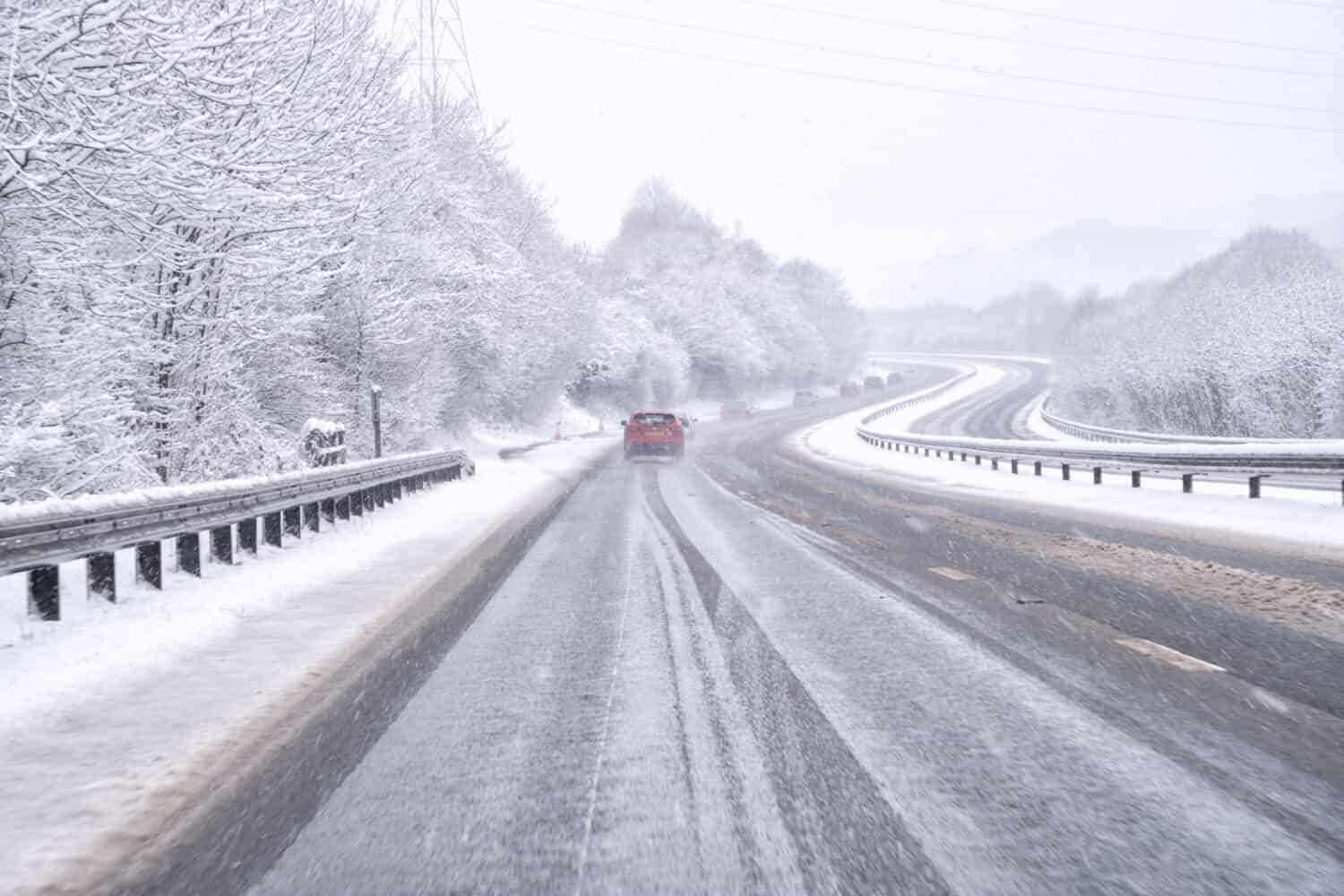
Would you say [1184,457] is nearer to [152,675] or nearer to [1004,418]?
[152,675]

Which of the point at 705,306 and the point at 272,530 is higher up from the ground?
the point at 705,306

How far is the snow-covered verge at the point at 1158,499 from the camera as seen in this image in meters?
10.4

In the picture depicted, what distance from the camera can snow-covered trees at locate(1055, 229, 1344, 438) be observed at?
3022cm

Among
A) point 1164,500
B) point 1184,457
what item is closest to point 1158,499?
point 1164,500

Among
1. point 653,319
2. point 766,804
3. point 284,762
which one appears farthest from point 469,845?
point 653,319

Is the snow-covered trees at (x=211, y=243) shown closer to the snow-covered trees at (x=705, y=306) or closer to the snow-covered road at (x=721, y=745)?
the snow-covered road at (x=721, y=745)

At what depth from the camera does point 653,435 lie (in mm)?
27750

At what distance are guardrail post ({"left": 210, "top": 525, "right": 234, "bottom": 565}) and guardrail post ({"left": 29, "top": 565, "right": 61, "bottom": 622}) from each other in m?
2.44

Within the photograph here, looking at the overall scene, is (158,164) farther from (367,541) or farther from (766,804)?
(766,804)

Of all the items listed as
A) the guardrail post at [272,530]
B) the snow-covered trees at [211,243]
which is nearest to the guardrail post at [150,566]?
the snow-covered trees at [211,243]

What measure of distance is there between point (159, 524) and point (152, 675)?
98.2 inches

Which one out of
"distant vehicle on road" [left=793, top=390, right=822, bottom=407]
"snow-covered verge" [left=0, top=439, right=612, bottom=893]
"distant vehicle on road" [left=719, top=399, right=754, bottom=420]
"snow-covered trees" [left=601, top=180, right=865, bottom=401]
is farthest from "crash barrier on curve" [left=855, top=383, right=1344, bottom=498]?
"distant vehicle on road" [left=793, top=390, right=822, bottom=407]

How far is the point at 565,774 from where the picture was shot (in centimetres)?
327

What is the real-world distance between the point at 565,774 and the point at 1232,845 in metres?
2.13
